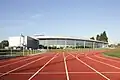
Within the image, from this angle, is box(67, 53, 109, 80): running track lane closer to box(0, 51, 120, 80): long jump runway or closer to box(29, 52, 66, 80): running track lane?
box(0, 51, 120, 80): long jump runway

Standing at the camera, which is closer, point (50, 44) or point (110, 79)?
point (110, 79)

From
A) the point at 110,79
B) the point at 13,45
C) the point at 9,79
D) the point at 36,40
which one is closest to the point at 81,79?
the point at 110,79

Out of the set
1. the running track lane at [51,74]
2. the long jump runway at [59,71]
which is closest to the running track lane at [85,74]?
the long jump runway at [59,71]

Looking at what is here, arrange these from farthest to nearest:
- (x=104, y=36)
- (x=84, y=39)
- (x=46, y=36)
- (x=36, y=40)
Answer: (x=104, y=36)
(x=84, y=39)
(x=46, y=36)
(x=36, y=40)

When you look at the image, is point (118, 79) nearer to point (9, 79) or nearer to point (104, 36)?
point (9, 79)

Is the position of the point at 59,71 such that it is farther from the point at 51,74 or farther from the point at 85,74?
the point at 85,74

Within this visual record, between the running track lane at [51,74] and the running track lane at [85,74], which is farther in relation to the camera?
the running track lane at [85,74]

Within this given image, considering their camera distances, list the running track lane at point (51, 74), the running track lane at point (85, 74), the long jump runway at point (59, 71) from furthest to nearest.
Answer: the long jump runway at point (59, 71) → the running track lane at point (85, 74) → the running track lane at point (51, 74)

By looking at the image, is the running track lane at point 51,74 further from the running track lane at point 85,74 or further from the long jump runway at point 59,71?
the running track lane at point 85,74

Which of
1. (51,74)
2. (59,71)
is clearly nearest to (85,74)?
(51,74)

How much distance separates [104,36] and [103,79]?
183293mm

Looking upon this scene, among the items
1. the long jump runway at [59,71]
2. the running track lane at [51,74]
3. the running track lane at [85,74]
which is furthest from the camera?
the long jump runway at [59,71]

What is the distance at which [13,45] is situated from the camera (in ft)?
347

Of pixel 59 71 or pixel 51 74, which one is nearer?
pixel 51 74
